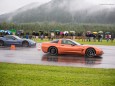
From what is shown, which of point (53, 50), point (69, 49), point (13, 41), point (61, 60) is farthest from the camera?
point (13, 41)

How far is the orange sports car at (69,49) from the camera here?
15.6 metres

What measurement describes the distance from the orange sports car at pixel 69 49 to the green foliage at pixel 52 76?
594cm

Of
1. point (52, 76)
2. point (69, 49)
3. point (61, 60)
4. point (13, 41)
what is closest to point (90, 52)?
point (69, 49)

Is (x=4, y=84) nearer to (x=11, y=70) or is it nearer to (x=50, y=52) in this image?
(x=11, y=70)

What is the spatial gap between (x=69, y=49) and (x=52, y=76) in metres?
7.59

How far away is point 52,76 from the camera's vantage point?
829 cm

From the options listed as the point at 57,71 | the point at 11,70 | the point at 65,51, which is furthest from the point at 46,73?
the point at 65,51

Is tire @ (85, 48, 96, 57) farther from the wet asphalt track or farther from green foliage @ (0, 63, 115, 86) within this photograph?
green foliage @ (0, 63, 115, 86)

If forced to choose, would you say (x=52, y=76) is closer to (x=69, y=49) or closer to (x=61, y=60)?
(x=61, y=60)

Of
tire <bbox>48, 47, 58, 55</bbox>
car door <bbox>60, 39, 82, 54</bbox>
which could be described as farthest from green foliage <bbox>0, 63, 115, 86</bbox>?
tire <bbox>48, 47, 58, 55</bbox>

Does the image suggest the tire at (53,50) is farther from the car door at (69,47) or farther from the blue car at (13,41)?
the blue car at (13,41)

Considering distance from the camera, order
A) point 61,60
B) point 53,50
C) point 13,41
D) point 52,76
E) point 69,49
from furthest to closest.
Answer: point 13,41 → point 53,50 → point 69,49 → point 61,60 → point 52,76

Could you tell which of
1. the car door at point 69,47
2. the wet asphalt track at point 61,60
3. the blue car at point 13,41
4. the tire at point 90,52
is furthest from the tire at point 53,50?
the blue car at point 13,41

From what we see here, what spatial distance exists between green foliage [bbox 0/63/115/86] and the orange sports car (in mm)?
5938
